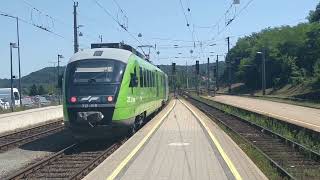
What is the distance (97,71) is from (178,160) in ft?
17.6

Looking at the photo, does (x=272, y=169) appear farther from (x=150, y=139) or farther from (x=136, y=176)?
(x=150, y=139)

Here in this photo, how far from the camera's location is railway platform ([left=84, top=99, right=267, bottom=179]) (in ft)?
40.4

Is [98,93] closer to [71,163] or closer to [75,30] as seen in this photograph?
[71,163]

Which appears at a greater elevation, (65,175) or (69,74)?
(69,74)

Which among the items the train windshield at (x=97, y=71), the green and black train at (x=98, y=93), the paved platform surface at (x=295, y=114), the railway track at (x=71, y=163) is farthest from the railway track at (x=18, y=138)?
the paved platform surface at (x=295, y=114)

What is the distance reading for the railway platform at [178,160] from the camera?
12.3 m

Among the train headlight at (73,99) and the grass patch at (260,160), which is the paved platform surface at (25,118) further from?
the grass patch at (260,160)

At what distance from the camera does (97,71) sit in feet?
61.7

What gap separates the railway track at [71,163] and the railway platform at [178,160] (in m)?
0.44

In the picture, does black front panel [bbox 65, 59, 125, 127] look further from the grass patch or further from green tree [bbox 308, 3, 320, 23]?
green tree [bbox 308, 3, 320, 23]

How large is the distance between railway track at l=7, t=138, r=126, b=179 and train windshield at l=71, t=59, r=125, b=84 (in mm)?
2157

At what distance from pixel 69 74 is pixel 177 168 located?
675 centimetres

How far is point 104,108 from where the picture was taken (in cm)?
1808

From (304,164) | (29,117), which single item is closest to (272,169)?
(304,164)
